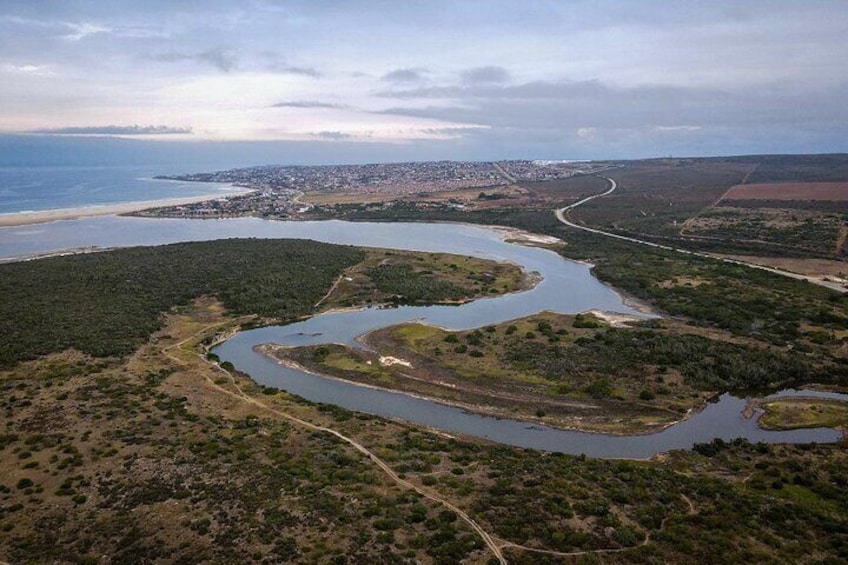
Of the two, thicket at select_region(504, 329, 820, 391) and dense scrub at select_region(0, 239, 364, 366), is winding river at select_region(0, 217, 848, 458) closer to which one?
thicket at select_region(504, 329, 820, 391)

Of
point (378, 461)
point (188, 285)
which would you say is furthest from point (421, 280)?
point (378, 461)

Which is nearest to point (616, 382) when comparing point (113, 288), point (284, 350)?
point (284, 350)

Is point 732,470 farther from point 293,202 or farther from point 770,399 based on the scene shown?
point 293,202

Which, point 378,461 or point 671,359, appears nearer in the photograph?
point 378,461

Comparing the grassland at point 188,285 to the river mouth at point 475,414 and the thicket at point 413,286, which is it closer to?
the thicket at point 413,286

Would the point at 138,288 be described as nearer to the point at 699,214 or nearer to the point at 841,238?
the point at 841,238

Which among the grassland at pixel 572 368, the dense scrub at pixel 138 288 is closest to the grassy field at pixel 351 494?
the grassland at pixel 572 368
